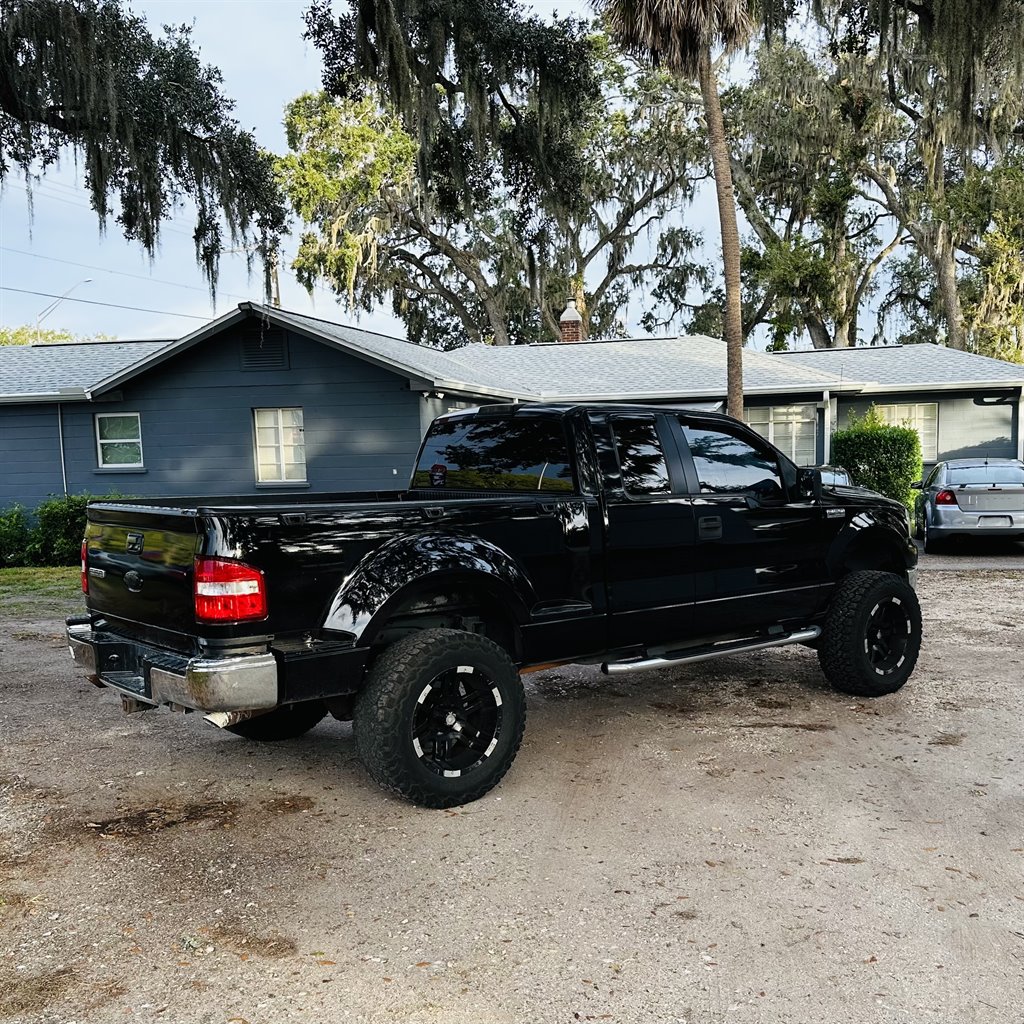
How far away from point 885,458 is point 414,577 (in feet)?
48.8

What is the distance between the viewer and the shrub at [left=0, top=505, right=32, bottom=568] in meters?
17.0

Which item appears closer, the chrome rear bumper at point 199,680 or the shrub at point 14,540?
the chrome rear bumper at point 199,680

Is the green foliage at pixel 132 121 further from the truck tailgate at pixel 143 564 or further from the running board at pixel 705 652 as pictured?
the running board at pixel 705 652

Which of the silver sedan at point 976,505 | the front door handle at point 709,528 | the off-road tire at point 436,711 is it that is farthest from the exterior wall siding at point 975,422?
the off-road tire at point 436,711

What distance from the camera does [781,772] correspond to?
4910 mm

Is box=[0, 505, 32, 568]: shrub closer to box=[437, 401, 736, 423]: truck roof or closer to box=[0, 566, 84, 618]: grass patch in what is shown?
box=[0, 566, 84, 618]: grass patch

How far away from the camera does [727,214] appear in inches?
566

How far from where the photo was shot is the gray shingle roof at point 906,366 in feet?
67.8

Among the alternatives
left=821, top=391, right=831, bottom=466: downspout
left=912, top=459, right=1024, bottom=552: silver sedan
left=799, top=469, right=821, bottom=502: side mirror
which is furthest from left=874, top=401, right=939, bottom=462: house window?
left=799, top=469, right=821, bottom=502: side mirror

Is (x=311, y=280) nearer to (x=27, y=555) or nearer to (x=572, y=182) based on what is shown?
(x=27, y=555)

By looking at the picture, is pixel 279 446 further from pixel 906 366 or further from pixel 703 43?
pixel 906 366

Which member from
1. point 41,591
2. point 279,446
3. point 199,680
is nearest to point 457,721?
point 199,680

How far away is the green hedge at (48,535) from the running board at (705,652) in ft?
44.5

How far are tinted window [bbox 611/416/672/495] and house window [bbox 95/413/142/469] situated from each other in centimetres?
1453
